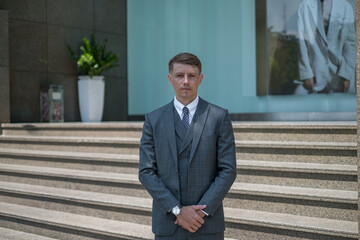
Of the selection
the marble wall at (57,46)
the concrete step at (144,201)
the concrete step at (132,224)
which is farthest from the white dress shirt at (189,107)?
the marble wall at (57,46)

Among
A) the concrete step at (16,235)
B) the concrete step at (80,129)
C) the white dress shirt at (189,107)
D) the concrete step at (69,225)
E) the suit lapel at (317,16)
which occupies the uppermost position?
the suit lapel at (317,16)

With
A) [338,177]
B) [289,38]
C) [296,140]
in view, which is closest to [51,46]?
[289,38]

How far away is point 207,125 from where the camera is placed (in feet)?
6.68

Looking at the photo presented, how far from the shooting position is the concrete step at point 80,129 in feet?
16.5

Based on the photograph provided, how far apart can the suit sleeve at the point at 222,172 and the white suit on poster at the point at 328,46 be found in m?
4.98

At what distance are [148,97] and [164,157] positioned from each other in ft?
22.6

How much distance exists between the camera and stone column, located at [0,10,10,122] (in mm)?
6477

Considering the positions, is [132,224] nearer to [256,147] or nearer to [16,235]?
[16,235]

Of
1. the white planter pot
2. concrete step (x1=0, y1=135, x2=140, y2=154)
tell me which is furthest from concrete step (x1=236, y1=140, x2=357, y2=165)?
the white planter pot

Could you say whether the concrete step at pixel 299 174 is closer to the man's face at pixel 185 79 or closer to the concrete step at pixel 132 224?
the concrete step at pixel 132 224

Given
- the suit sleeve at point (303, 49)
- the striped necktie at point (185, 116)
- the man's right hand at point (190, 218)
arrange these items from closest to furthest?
1. the man's right hand at point (190, 218)
2. the striped necktie at point (185, 116)
3. the suit sleeve at point (303, 49)

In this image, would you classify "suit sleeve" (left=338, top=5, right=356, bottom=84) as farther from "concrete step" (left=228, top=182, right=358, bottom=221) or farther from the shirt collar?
the shirt collar

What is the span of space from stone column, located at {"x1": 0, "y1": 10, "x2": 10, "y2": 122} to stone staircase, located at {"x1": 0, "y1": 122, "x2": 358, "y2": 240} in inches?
50.0

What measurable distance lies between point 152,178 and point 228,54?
19.8 ft
